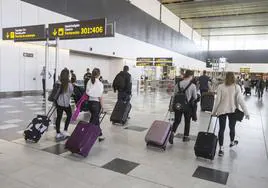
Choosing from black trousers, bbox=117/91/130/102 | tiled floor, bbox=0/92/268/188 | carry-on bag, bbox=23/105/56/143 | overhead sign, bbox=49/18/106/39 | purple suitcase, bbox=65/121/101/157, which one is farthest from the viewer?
black trousers, bbox=117/91/130/102

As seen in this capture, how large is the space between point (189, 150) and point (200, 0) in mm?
21068

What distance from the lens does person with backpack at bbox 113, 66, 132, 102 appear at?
6907 millimetres

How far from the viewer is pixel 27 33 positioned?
7.37 metres

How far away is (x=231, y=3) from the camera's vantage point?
23.3 m

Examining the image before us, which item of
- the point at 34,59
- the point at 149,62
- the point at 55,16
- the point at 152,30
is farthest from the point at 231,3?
the point at 34,59

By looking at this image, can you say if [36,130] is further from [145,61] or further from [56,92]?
[145,61]

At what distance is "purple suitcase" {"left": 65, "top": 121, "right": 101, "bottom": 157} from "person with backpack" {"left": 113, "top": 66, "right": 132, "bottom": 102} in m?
2.81

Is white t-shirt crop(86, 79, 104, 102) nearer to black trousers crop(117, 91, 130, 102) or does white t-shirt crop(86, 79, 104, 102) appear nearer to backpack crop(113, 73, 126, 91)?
backpack crop(113, 73, 126, 91)

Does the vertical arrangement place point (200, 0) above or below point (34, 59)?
above

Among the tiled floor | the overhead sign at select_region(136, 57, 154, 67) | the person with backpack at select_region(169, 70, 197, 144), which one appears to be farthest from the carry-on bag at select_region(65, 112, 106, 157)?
the overhead sign at select_region(136, 57, 154, 67)

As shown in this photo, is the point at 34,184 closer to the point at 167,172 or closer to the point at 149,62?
the point at 167,172

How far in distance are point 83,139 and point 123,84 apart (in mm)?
3079

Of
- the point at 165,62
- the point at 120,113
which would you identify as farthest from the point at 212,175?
the point at 165,62

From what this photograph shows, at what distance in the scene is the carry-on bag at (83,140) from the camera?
13.2ft
